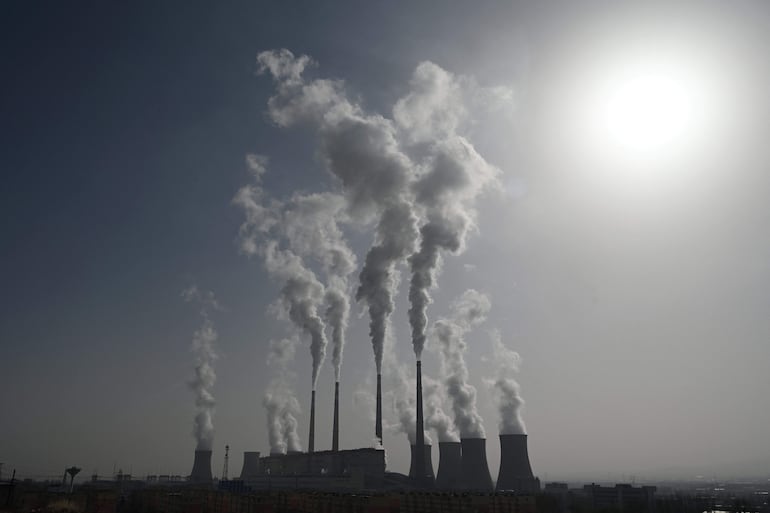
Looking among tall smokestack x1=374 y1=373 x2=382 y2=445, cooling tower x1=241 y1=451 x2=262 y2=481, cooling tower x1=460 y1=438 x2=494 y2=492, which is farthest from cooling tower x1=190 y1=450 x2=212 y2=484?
cooling tower x1=460 y1=438 x2=494 y2=492

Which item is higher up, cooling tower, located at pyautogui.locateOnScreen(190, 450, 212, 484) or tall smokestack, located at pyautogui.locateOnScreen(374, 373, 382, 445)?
tall smokestack, located at pyautogui.locateOnScreen(374, 373, 382, 445)

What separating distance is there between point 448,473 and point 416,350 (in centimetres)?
1447

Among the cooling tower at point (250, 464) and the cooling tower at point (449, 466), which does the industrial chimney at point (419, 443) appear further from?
the cooling tower at point (250, 464)

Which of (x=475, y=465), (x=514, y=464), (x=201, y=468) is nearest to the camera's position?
(x=514, y=464)

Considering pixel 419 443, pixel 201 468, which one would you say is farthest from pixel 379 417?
pixel 201 468

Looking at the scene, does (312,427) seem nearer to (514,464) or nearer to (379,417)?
(379,417)

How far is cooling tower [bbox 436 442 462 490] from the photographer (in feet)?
195

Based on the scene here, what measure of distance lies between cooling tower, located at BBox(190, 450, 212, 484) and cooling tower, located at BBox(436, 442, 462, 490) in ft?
133

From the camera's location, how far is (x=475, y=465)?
184ft

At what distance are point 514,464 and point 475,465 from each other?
14.2 feet

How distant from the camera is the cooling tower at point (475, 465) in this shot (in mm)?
55156

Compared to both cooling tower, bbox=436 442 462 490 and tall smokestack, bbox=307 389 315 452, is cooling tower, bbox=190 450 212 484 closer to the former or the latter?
tall smokestack, bbox=307 389 315 452

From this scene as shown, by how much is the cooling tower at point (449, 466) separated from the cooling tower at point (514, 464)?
23.3 feet

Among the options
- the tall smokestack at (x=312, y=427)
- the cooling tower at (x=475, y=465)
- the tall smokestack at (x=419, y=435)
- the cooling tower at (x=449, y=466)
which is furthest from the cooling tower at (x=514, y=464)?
the tall smokestack at (x=312, y=427)
